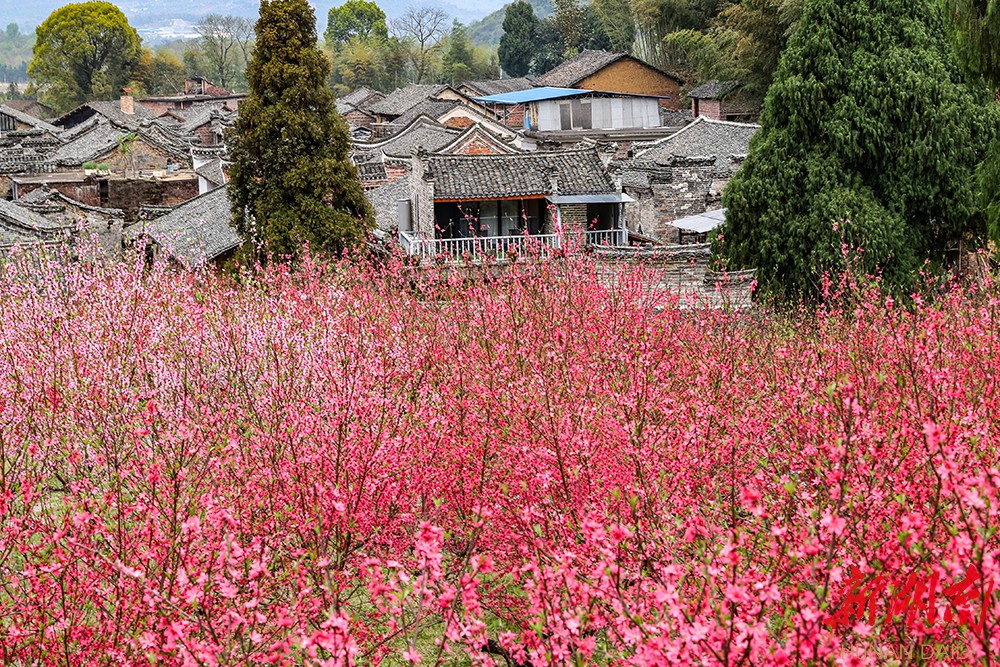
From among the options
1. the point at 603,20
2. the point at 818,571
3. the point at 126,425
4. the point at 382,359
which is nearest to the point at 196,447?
the point at 126,425

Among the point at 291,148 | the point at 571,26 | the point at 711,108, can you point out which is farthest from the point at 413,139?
the point at 571,26

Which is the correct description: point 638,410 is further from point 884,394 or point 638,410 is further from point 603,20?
point 603,20

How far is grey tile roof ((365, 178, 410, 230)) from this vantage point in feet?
87.0

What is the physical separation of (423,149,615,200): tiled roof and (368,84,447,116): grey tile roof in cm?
4178

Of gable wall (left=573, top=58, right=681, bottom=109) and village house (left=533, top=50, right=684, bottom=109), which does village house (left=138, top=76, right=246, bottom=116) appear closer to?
village house (left=533, top=50, right=684, bottom=109)

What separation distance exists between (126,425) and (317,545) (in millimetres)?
2464

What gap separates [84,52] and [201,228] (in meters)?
72.0

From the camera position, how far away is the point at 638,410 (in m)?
7.29

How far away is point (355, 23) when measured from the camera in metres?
120

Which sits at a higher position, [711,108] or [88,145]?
[711,108]

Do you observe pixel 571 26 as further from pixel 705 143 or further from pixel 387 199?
pixel 387 199

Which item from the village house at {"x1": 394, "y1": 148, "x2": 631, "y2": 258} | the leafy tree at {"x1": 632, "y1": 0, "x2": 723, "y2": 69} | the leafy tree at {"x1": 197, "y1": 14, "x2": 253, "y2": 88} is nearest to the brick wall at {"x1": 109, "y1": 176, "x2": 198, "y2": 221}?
the village house at {"x1": 394, "y1": 148, "x2": 631, "y2": 258}

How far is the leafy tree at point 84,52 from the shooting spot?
8819cm

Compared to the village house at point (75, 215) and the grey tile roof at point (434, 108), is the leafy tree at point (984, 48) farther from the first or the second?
the grey tile roof at point (434, 108)
